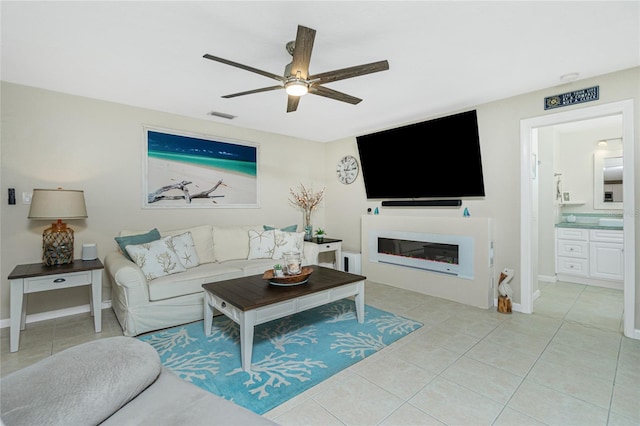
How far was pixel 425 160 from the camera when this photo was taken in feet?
13.2

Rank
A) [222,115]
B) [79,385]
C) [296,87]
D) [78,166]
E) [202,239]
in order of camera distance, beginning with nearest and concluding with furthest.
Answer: [79,385]
[296,87]
[78,166]
[202,239]
[222,115]

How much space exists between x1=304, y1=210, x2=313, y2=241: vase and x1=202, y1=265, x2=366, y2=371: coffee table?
77.1 inches

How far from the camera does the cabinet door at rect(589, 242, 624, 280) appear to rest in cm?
405

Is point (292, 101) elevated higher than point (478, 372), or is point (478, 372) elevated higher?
point (292, 101)

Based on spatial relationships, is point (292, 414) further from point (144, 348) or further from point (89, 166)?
point (89, 166)

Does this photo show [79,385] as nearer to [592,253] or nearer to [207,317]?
[207,317]

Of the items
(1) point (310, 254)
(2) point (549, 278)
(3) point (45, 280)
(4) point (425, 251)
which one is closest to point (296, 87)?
(1) point (310, 254)

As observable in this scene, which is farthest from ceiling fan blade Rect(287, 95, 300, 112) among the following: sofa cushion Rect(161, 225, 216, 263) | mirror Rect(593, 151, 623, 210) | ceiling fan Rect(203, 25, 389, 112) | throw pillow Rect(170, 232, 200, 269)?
mirror Rect(593, 151, 623, 210)

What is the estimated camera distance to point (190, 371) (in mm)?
2131

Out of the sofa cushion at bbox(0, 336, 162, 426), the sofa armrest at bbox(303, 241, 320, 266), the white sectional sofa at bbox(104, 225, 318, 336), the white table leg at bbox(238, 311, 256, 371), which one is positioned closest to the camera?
the sofa cushion at bbox(0, 336, 162, 426)

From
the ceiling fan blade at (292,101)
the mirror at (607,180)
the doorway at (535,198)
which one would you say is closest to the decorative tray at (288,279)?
the ceiling fan blade at (292,101)

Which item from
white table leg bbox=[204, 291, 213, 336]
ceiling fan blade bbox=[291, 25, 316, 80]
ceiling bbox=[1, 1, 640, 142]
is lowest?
white table leg bbox=[204, 291, 213, 336]

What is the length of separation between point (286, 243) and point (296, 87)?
92.4 inches

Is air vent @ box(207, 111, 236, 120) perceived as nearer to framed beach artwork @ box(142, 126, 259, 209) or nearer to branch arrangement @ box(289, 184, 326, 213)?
framed beach artwork @ box(142, 126, 259, 209)
